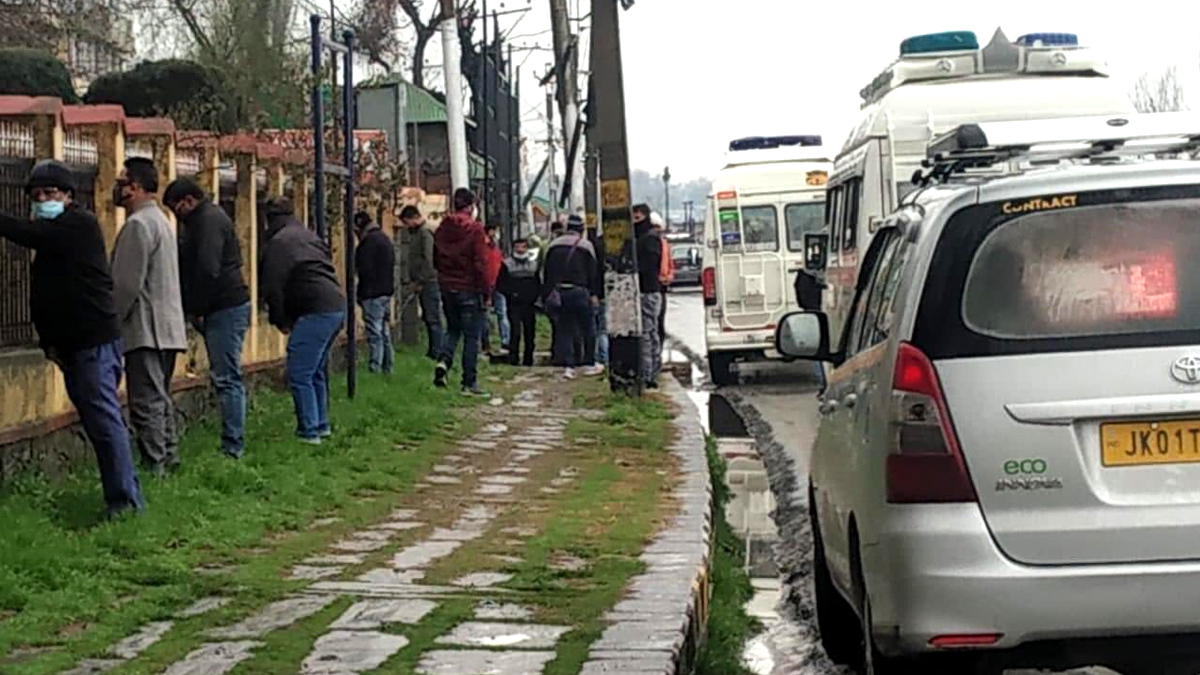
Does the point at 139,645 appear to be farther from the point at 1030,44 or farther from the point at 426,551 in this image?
the point at 1030,44

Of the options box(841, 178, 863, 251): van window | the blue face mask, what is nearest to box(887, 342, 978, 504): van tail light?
the blue face mask

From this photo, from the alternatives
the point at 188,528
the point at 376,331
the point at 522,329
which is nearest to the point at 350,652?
the point at 188,528

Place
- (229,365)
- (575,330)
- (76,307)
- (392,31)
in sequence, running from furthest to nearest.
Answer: (392,31)
(575,330)
(229,365)
(76,307)

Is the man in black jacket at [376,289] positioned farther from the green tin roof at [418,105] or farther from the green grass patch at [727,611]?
the green tin roof at [418,105]

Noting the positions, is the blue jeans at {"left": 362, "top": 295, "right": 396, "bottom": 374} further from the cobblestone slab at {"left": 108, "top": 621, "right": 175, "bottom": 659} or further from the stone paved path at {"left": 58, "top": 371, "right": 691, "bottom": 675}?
the cobblestone slab at {"left": 108, "top": 621, "right": 175, "bottom": 659}

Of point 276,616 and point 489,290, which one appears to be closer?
point 276,616

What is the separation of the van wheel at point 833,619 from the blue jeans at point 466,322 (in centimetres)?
935

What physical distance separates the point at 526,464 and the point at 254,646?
6.42m

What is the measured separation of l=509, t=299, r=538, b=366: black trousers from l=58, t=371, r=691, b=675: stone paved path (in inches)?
413

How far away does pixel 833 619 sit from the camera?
8.06 meters

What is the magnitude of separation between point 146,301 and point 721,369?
45.0ft

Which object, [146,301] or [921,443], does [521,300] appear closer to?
[146,301]

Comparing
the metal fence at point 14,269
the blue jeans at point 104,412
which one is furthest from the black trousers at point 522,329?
the blue jeans at point 104,412

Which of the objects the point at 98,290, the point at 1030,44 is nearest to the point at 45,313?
the point at 98,290
